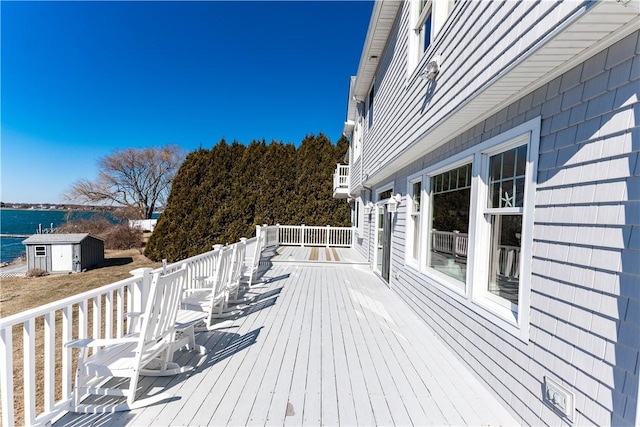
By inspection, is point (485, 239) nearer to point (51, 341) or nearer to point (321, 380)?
point (321, 380)

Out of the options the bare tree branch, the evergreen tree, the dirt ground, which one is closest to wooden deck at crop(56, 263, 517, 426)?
the dirt ground

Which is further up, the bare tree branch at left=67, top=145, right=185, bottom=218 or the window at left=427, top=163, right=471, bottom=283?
the bare tree branch at left=67, top=145, right=185, bottom=218

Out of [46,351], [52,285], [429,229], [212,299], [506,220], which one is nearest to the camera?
[46,351]

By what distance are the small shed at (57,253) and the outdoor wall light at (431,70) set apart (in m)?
15.6

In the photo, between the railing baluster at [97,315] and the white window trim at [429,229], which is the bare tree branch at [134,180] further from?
the white window trim at [429,229]

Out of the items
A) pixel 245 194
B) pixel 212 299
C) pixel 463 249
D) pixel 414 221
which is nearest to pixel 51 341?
pixel 212 299

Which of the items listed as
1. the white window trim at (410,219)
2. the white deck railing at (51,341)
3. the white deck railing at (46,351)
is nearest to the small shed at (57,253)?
the white deck railing at (51,341)

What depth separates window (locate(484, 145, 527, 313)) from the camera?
245 centimetres

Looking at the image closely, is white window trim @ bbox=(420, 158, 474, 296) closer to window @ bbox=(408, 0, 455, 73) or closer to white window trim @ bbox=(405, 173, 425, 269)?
white window trim @ bbox=(405, 173, 425, 269)

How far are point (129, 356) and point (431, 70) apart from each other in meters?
4.18

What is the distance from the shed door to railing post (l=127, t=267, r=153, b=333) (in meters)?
13.4

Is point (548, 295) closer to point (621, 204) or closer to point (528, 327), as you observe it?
point (528, 327)

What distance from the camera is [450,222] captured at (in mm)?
3910

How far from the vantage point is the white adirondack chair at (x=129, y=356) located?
2.19 metres
